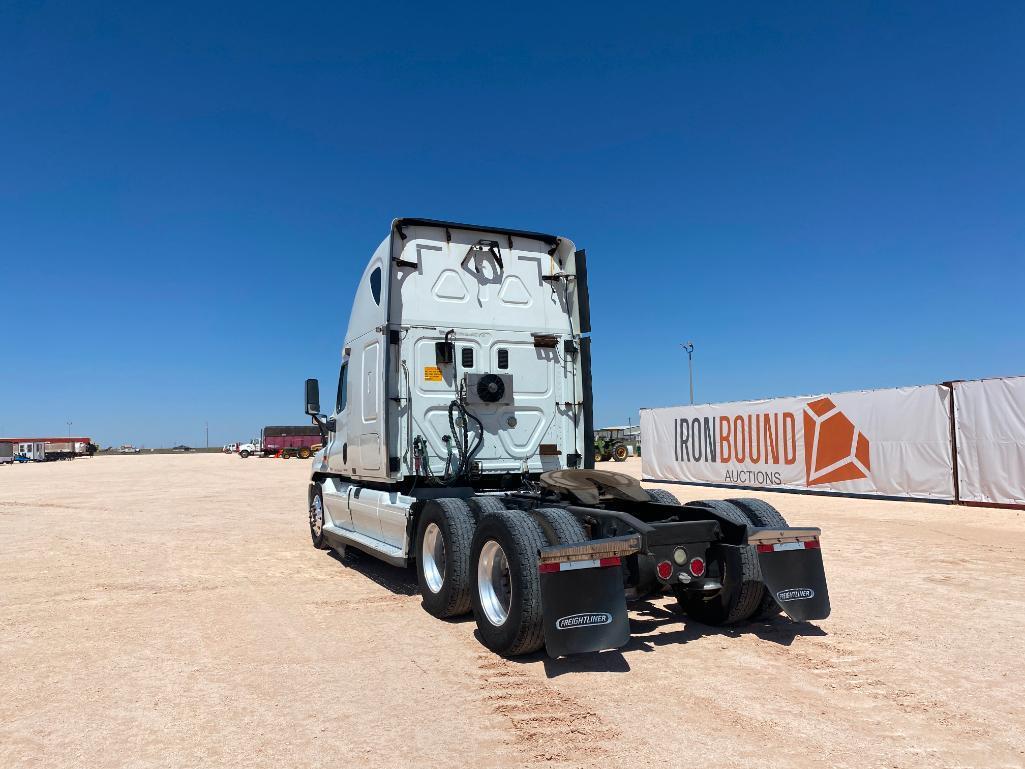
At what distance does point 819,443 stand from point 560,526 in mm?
15753

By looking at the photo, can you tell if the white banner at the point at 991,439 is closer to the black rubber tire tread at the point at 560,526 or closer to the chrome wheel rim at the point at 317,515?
the black rubber tire tread at the point at 560,526

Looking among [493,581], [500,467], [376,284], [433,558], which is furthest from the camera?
[376,284]

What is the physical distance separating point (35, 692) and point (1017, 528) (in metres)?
13.7

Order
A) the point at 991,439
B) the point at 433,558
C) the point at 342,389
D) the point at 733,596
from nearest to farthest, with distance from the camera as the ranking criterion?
the point at 733,596
the point at 433,558
the point at 342,389
the point at 991,439

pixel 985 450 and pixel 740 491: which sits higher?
pixel 985 450

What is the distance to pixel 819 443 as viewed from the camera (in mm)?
18891

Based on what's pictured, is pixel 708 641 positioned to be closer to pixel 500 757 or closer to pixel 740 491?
pixel 500 757

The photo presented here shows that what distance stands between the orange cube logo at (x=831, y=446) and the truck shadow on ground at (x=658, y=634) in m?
13.3

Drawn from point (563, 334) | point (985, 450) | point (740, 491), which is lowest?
point (740, 491)

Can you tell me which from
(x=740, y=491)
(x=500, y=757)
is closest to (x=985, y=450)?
(x=740, y=491)

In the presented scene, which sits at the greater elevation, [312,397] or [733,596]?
[312,397]

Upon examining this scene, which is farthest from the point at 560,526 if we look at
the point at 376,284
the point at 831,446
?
the point at 831,446

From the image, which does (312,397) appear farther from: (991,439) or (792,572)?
(991,439)

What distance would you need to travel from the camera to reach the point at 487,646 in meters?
5.36
